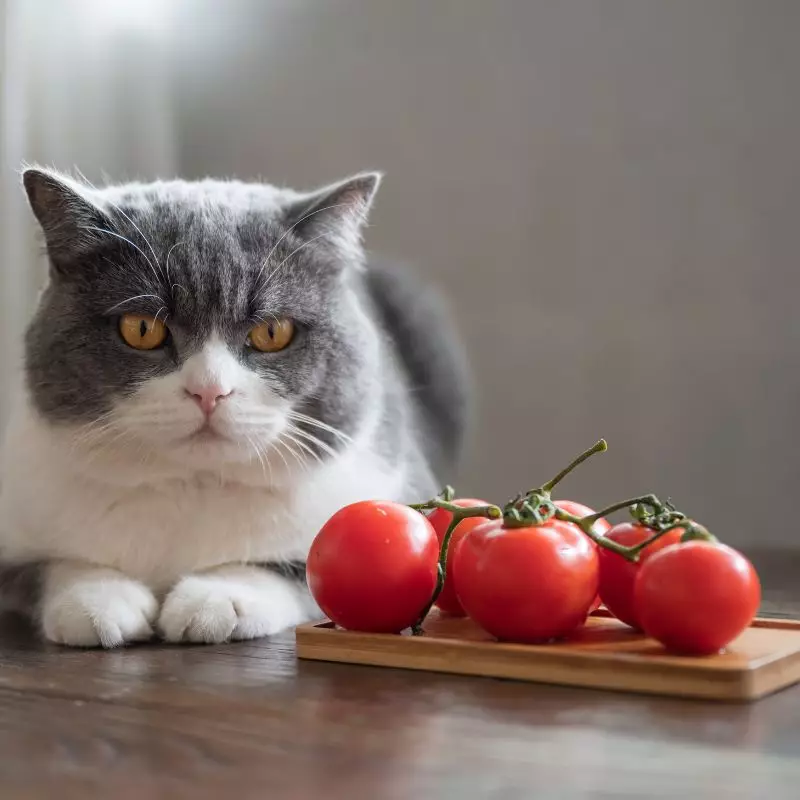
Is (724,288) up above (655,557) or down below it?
above

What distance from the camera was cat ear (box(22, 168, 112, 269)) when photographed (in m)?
1.38

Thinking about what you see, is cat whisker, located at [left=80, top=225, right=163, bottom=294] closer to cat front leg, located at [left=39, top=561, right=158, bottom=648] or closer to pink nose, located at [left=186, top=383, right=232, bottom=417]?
pink nose, located at [left=186, top=383, right=232, bottom=417]

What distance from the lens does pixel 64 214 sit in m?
1.39

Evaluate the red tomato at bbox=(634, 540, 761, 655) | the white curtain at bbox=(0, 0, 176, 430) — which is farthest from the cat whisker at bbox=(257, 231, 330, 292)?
the white curtain at bbox=(0, 0, 176, 430)

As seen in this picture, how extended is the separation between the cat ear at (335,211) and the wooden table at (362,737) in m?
0.62

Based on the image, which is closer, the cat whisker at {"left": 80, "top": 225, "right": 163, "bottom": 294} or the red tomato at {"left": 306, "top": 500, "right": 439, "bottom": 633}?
the red tomato at {"left": 306, "top": 500, "right": 439, "bottom": 633}

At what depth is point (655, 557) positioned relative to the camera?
1.03 meters

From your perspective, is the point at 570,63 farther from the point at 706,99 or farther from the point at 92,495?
the point at 92,495

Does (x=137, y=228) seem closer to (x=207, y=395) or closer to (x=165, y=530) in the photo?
(x=207, y=395)

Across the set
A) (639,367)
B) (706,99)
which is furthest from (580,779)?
(706,99)

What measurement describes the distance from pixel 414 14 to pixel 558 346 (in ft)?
3.01

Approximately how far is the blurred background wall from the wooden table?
1.50 meters

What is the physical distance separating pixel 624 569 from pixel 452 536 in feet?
0.75

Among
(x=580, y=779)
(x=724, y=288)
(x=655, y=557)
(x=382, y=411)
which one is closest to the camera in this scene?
(x=580, y=779)
